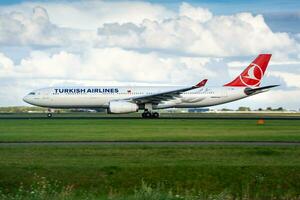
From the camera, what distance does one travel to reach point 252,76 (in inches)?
3150

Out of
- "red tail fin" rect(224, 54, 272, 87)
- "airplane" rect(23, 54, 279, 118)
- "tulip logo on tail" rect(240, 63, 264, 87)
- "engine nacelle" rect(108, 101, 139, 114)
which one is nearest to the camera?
"engine nacelle" rect(108, 101, 139, 114)

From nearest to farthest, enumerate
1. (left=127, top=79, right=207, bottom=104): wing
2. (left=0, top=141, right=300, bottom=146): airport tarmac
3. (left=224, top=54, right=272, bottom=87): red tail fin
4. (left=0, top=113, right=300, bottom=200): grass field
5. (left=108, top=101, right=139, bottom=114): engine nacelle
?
(left=0, top=113, right=300, bottom=200): grass field < (left=0, top=141, right=300, bottom=146): airport tarmac < (left=108, top=101, right=139, bottom=114): engine nacelle < (left=127, top=79, right=207, bottom=104): wing < (left=224, top=54, right=272, bottom=87): red tail fin

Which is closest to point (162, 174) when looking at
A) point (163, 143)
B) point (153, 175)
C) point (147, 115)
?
point (153, 175)

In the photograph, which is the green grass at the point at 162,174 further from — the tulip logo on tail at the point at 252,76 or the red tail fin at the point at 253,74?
the tulip logo on tail at the point at 252,76

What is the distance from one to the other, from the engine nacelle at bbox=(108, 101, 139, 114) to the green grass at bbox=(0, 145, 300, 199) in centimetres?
4162

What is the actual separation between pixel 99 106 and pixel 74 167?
5151 centimetres

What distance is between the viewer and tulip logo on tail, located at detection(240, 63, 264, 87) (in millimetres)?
79750

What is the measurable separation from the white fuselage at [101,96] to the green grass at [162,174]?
47433mm

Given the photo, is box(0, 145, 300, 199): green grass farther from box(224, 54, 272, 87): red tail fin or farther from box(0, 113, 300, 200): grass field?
box(224, 54, 272, 87): red tail fin

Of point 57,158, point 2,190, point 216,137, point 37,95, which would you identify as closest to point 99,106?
point 37,95

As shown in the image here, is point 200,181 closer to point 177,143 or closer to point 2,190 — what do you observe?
point 2,190

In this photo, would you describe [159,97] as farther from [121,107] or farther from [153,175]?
[153,175]

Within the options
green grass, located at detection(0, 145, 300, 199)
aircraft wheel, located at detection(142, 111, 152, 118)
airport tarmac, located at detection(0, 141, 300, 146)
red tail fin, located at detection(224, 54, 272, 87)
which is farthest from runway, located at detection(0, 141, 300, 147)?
red tail fin, located at detection(224, 54, 272, 87)

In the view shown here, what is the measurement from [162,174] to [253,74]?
58.5 metres
